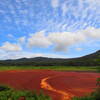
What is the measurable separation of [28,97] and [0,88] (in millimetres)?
5583

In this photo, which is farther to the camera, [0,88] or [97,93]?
[0,88]

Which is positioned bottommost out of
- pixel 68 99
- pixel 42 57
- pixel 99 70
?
pixel 68 99

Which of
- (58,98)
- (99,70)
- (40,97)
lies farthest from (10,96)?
(99,70)

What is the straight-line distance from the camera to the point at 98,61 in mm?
11219

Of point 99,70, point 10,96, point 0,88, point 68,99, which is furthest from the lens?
point 0,88

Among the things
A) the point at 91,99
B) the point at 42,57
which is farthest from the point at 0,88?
the point at 42,57

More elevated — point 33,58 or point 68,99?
point 33,58

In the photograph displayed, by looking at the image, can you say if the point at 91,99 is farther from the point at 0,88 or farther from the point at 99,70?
the point at 0,88

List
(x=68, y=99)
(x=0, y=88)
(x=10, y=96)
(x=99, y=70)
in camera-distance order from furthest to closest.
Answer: (x=0, y=88) < (x=68, y=99) < (x=10, y=96) < (x=99, y=70)

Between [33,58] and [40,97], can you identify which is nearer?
[40,97]

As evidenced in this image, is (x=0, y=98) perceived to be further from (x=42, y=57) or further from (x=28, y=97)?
(x=42, y=57)

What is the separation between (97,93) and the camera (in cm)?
1183

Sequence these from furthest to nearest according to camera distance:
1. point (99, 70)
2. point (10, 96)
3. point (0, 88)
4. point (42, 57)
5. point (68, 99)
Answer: point (42, 57), point (0, 88), point (68, 99), point (10, 96), point (99, 70)

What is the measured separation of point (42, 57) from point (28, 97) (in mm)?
148034
